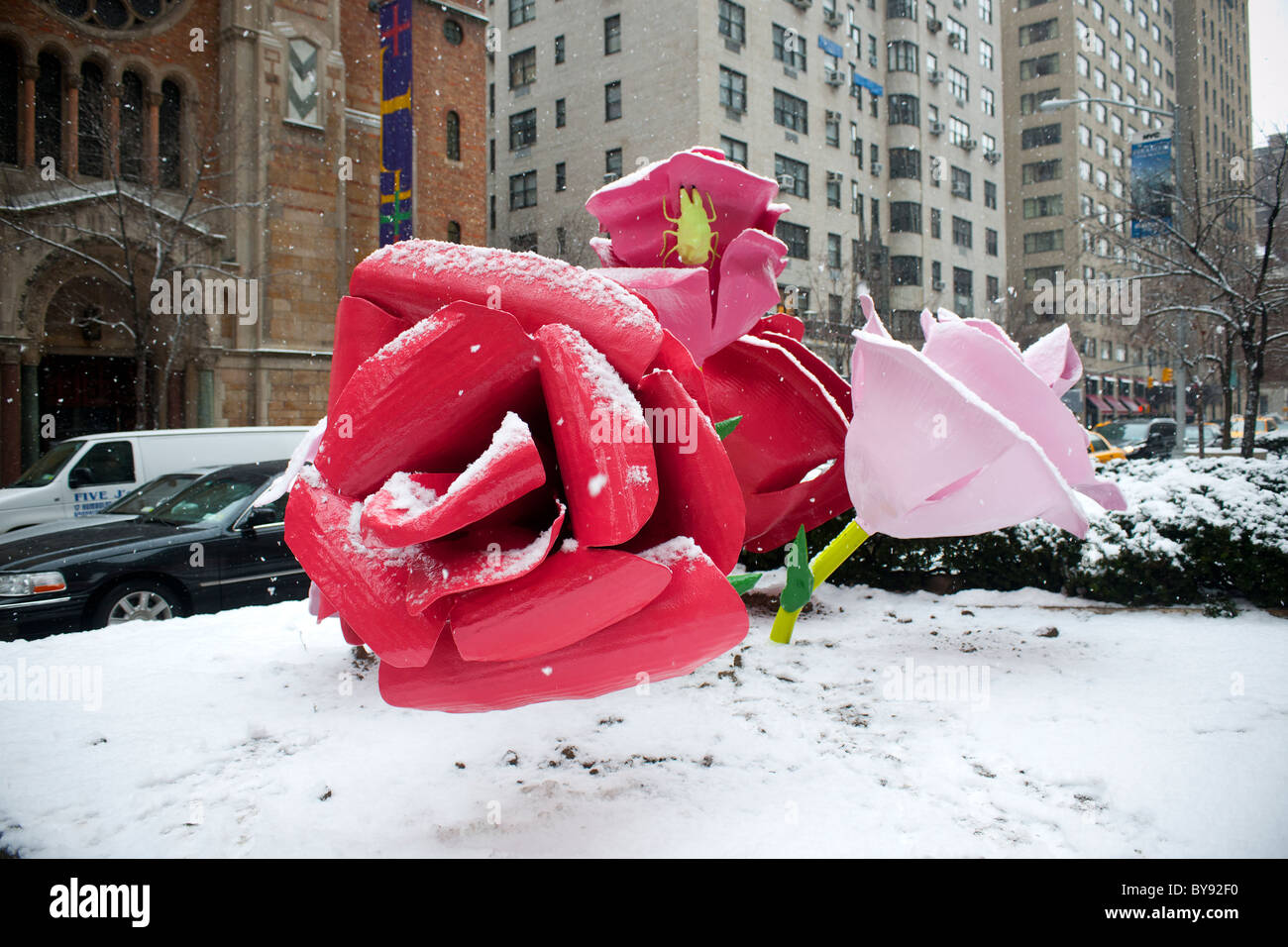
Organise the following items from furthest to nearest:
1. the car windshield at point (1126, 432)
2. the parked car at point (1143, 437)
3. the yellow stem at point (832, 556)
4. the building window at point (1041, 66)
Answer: the building window at point (1041, 66) → the car windshield at point (1126, 432) → the parked car at point (1143, 437) → the yellow stem at point (832, 556)

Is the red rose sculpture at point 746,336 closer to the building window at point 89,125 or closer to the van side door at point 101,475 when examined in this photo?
the van side door at point 101,475

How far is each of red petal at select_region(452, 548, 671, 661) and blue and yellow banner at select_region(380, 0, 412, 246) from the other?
714 inches

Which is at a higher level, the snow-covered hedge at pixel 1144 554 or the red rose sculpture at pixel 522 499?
the red rose sculpture at pixel 522 499

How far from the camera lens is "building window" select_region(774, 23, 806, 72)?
33.1 meters

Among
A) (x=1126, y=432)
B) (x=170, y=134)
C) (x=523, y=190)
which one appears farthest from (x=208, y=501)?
(x=523, y=190)

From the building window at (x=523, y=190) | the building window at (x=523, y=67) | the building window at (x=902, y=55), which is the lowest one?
the building window at (x=523, y=190)

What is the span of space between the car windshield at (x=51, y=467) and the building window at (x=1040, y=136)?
5767cm

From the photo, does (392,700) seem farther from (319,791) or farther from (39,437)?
(39,437)

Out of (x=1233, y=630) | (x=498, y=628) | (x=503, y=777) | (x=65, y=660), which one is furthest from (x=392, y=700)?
(x=1233, y=630)

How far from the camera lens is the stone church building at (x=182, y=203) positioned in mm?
16547

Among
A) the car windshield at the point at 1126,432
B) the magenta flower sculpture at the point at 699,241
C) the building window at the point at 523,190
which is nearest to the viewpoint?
the magenta flower sculpture at the point at 699,241

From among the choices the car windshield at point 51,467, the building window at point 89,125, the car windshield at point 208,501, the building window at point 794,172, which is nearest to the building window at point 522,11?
the building window at point 794,172

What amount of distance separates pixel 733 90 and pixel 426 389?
114 feet

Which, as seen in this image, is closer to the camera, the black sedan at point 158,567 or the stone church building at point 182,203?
the black sedan at point 158,567
